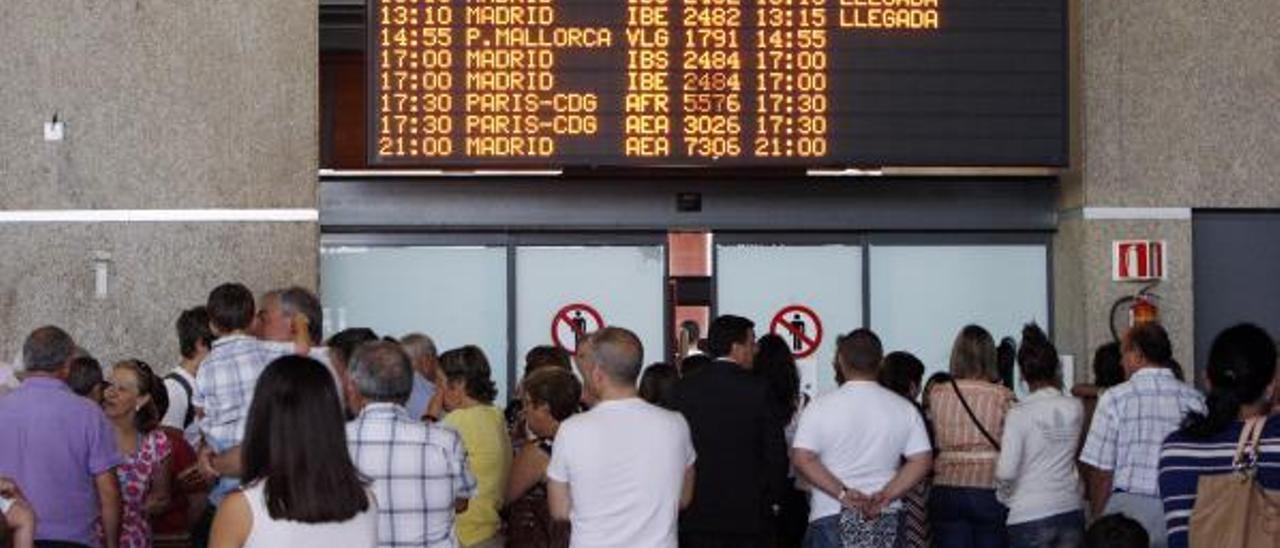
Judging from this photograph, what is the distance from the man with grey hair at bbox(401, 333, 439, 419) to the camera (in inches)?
409

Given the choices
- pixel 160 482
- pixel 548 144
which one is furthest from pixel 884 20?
pixel 160 482

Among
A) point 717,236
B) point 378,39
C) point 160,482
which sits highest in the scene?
point 378,39

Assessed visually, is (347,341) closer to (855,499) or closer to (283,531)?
(855,499)

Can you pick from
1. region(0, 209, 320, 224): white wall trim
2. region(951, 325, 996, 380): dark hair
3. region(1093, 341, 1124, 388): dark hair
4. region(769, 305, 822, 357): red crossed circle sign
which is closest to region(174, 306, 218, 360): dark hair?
region(0, 209, 320, 224): white wall trim

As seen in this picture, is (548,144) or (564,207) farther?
(564,207)

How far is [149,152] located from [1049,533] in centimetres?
639

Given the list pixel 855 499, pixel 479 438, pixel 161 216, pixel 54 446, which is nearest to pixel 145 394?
pixel 54 446

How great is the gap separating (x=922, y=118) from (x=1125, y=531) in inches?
252

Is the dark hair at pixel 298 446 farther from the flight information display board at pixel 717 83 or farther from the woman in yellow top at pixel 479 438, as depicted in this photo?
the flight information display board at pixel 717 83

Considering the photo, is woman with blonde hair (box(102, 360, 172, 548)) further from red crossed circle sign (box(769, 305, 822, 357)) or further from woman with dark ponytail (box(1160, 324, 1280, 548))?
red crossed circle sign (box(769, 305, 822, 357))

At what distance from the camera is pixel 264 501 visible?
604 centimetres

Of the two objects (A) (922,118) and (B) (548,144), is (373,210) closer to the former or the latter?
(B) (548,144)

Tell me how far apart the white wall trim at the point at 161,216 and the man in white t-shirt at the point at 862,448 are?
5.24 m

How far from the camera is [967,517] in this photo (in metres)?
10.8
